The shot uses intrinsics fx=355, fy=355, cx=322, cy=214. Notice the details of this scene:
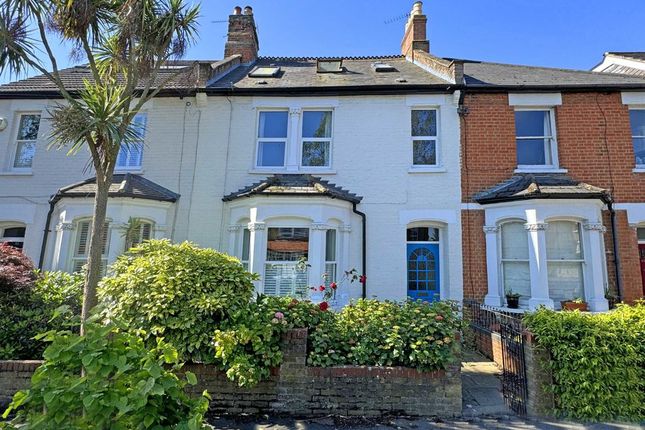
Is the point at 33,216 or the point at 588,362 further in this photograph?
the point at 33,216

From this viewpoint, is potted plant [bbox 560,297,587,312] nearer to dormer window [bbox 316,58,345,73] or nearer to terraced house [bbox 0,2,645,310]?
terraced house [bbox 0,2,645,310]

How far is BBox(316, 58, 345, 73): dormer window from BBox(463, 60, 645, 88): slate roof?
13.0 feet

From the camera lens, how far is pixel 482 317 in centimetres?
807

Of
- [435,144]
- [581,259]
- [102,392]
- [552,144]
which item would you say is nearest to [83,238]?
[102,392]

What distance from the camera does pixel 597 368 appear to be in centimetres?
466

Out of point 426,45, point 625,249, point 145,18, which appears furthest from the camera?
point 426,45

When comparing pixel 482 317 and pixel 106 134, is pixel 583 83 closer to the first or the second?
pixel 482 317

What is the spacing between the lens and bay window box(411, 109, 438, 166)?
9734 mm

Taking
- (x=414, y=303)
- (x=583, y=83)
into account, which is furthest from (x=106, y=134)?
(x=583, y=83)

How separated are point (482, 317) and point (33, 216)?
1182 cm

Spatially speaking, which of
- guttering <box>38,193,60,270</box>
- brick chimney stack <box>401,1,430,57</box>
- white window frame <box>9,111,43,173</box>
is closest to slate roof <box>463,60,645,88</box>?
brick chimney stack <box>401,1,430,57</box>

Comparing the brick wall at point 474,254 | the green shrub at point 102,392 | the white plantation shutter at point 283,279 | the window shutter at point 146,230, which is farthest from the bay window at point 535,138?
the window shutter at point 146,230

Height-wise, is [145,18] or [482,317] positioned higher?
[145,18]

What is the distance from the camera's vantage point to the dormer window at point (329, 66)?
11.6 metres
